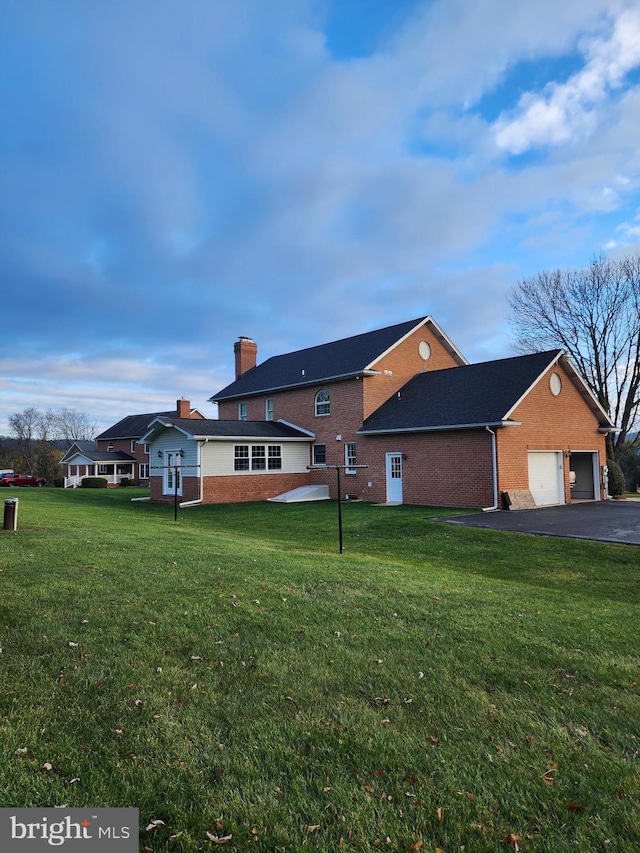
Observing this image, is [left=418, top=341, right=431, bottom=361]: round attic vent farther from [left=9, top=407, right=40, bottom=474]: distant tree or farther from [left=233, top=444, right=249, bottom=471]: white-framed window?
[left=9, top=407, right=40, bottom=474]: distant tree

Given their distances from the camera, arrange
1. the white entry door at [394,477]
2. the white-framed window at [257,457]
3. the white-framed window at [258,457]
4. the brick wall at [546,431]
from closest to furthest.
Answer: the brick wall at [546,431], the white entry door at [394,477], the white-framed window at [257,457], the white-framed window at [258,457]

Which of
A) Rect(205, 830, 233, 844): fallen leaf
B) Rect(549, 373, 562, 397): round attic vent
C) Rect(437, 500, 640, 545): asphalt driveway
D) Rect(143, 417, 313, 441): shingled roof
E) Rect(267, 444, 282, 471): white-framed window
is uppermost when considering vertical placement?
Rect(549, 373, 562, 397): round attic vent

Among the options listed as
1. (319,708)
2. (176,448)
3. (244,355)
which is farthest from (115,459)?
(319,708)

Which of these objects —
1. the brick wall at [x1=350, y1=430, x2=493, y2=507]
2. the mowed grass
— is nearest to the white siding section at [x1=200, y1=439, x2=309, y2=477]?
the brick wall at [x1=350, y1=430, x2=493, y2=507]

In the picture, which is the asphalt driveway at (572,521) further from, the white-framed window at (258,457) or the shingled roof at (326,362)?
the white-framed window at (258,457)

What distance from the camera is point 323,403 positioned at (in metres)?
26.4

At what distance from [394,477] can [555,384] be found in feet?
26.0

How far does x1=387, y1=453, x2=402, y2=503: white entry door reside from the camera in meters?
22.0

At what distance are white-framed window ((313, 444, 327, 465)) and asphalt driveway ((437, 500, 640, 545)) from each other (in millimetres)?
10667

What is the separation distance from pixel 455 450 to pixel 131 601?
15887 mm

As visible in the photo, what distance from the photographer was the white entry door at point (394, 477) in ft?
72.2

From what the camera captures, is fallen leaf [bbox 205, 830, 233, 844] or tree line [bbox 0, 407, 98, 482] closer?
fallen leaf [bbox 205, 830, 233, 844]

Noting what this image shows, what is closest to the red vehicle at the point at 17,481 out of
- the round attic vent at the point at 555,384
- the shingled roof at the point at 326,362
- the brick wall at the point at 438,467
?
the shingled roof at the point at 326,362

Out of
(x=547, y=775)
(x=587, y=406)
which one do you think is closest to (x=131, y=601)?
(x=547, y=775)
